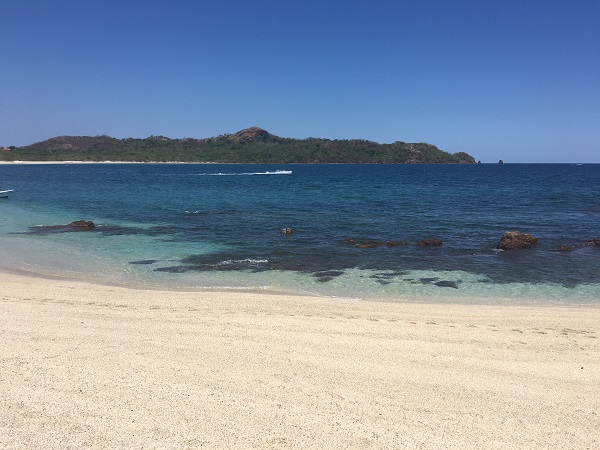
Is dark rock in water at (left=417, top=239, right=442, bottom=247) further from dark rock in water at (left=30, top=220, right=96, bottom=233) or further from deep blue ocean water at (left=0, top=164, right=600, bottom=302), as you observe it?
dark rock in water at (left=30, top=220, right=96, bottom=233)

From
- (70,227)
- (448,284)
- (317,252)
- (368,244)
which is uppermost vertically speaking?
(70,227)

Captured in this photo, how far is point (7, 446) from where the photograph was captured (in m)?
5.03

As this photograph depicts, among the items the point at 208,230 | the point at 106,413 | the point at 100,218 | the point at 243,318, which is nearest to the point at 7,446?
the point at 106,413

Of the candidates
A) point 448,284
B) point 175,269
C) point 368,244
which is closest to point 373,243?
point 368,244

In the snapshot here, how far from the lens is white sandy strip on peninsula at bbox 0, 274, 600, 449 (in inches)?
217

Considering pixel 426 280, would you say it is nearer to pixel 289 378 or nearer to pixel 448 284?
pixel 448 284

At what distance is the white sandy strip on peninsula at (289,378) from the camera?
551 centimetres

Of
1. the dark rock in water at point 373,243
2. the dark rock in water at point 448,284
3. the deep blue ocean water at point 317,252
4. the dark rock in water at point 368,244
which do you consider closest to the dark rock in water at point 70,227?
the deep blue ocean water at point 317,252

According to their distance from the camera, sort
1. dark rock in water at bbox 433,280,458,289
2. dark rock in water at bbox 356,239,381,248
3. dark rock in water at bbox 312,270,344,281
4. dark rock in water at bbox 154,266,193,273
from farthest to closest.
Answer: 1. dark rock in water at bbox 356,239,381,248
2. dark rock in water at bbox 154,266,193,273
3. dark rock in water at bbox 312,270,344,281
4. dark rock in water at bbox 433,280,458,289

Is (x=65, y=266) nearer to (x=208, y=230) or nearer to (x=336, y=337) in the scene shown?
(x=208, y=230)

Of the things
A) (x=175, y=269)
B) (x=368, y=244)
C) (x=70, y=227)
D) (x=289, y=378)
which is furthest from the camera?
(x=70, y=227)

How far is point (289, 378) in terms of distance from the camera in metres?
7.02

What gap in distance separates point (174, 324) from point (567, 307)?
35.5 feet

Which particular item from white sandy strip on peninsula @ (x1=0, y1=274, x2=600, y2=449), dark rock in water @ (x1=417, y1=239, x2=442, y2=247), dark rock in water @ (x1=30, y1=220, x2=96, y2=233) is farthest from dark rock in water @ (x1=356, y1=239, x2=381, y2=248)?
dark rock in water @ (x1=30, y1=220, x2=96, y2=233)
